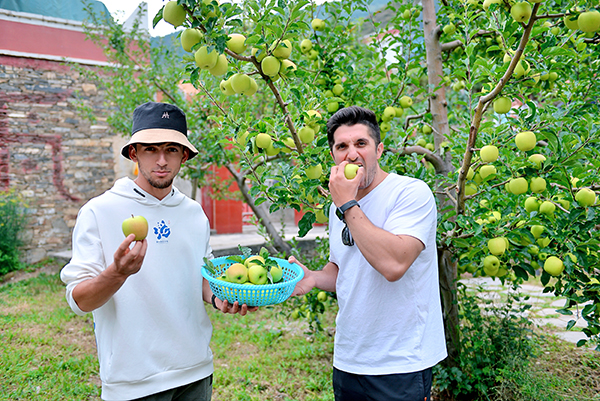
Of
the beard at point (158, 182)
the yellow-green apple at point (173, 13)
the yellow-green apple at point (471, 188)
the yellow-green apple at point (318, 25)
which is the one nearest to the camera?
the yellow-green apple at point (173, 13)

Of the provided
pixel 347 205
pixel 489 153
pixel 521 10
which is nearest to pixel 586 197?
pixel 489 153

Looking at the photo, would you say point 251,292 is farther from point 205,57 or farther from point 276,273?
point 205,57

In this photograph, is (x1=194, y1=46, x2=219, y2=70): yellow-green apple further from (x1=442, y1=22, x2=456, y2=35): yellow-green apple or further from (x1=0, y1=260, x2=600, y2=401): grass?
(x1=0, y1=260, x2=600, y2=401): grass

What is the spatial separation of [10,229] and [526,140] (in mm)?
8690

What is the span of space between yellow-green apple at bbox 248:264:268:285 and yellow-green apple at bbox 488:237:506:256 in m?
1.16

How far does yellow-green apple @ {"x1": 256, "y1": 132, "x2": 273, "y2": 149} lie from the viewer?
1868 millimetres

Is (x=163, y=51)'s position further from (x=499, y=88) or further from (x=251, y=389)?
(x=499, y=88)

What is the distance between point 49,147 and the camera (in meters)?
8.20

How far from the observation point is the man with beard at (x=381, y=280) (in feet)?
4.64

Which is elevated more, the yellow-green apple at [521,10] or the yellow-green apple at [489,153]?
the yellow-green apple at [521,10]

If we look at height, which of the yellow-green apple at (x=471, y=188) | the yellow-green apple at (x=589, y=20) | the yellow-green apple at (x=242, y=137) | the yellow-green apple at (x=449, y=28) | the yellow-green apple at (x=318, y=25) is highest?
the yellow-green apple at (x=318, y=25)

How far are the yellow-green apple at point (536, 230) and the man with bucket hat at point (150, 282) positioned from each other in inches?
62.5

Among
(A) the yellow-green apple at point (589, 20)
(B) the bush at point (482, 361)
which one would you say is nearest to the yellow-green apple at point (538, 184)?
(A) the yellow-green apple at point (589, 20)

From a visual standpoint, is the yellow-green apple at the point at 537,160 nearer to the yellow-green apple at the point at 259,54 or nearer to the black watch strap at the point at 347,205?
the black watch strap at the point at 347,205
